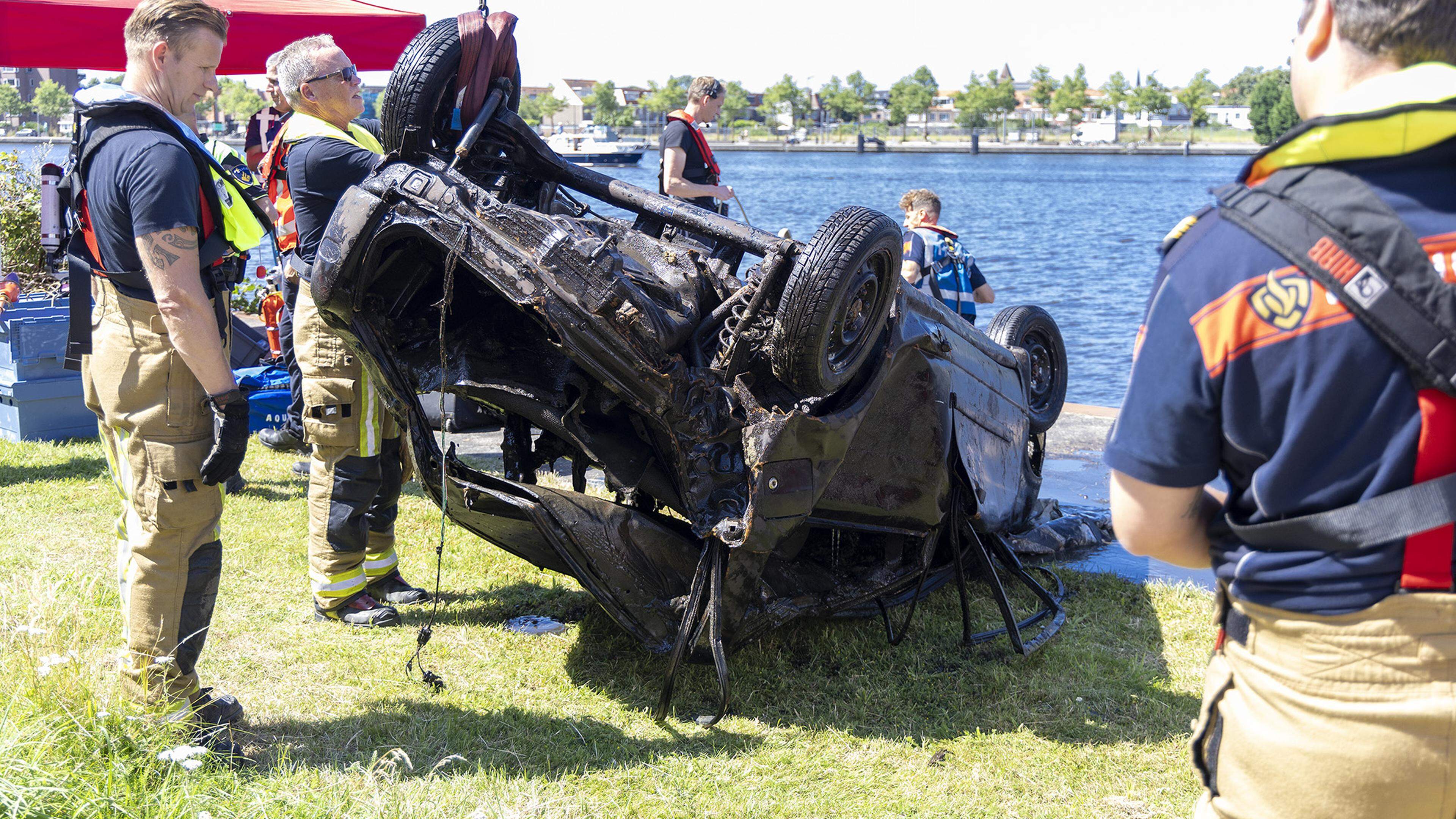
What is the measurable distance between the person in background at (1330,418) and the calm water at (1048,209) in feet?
3.95

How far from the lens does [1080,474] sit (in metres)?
7.85

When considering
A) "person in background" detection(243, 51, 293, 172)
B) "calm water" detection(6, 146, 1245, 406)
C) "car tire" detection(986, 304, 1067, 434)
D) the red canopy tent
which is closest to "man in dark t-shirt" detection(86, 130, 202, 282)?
"calm water" detection(6, 146, 1245, 406)

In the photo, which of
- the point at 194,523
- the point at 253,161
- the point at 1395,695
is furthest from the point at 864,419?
the point at 253,161

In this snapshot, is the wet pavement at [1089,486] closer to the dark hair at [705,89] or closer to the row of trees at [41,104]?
the dark hair at [705,89]

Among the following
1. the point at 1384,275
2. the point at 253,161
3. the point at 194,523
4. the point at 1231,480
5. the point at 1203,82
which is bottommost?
the point at 194,523

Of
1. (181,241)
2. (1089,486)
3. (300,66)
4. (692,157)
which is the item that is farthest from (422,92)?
(1089,486)

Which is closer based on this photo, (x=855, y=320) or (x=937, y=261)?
(x=855, y=320)

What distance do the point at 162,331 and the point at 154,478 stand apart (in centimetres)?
45

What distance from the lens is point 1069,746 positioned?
3980mm

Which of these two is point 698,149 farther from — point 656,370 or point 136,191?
point 136,191

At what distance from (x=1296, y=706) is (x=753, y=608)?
2.50 meters

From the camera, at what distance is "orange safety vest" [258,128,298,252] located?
18.8 feet

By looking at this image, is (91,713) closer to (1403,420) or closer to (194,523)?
(194,523)

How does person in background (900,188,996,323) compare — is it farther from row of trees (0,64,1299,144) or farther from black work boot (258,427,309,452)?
row of trees (0,64,1299,144)
